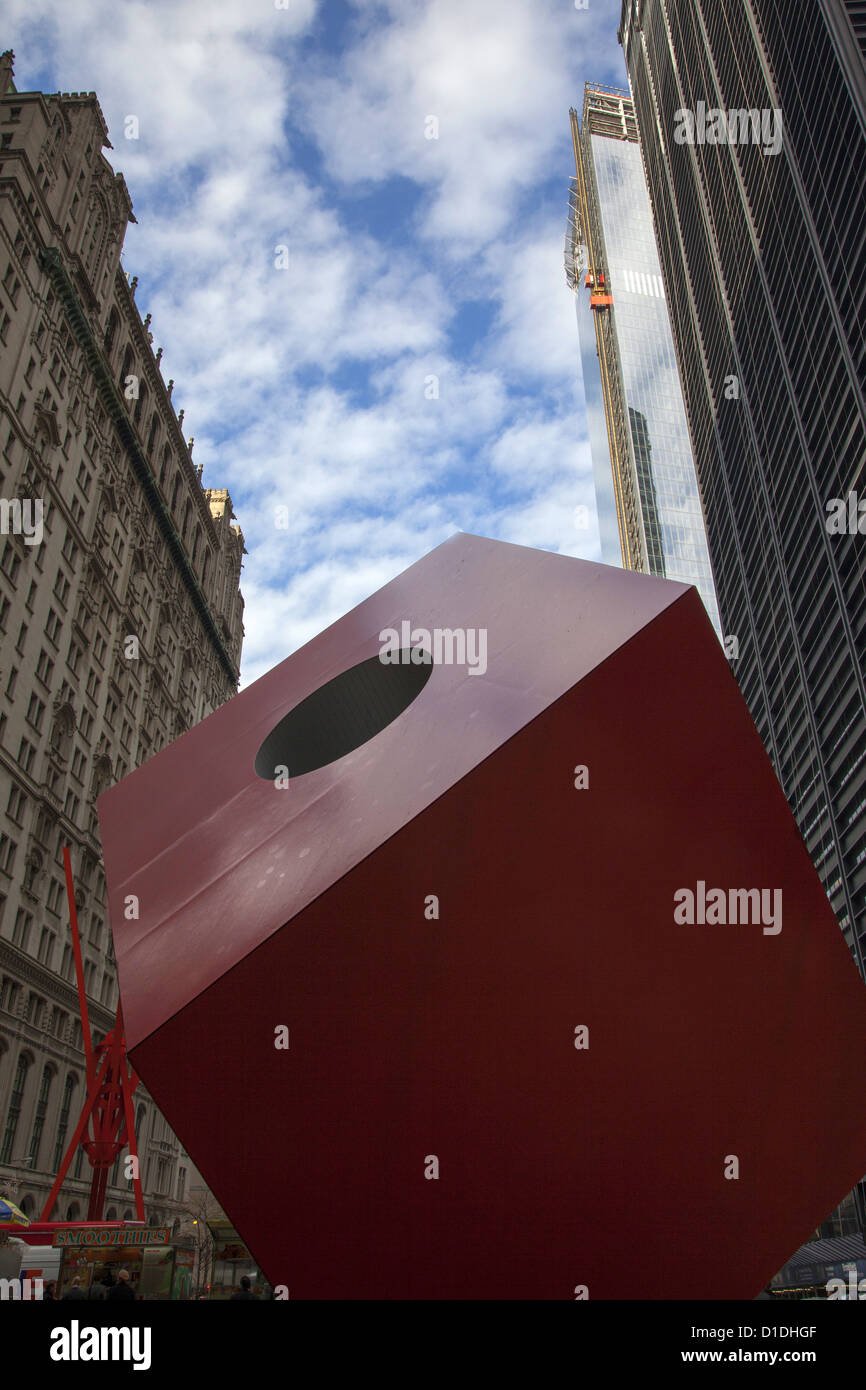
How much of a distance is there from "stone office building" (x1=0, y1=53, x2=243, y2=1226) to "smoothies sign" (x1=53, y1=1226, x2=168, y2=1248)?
19087mm

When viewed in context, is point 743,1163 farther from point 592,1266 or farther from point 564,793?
point 564,793

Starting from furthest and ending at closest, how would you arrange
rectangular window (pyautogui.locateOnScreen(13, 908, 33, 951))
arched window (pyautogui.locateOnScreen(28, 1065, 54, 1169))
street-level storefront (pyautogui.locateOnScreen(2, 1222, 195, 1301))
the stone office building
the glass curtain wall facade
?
1. the glass curtain wall facade
2. the stone office building
3. rectangular window (pyautogui.locateOnScreen(13, 908, 33, 951))
4. arched window (pyautogui.locateOnScreen(28, 1065, 54, 1169))
5. street-level storefront (pyautogui.locateOnScreen(2, 1222, 195, 1301))

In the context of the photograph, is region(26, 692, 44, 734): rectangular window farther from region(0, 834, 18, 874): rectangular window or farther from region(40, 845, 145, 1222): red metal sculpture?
region(40, 845, 145, 1222): red metal sculpture

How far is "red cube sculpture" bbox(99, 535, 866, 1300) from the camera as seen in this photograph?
5.36 meters

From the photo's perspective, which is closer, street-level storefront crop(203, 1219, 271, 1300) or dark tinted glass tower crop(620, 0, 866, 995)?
street-level storefront crop(203, 1219, 271, 1300)

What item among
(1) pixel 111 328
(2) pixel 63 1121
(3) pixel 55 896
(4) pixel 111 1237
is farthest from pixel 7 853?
(1) pixel 111 328

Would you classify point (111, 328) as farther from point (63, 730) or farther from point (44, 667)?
point (63, 730)

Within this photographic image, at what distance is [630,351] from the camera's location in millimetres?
109688

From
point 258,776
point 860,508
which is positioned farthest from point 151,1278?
point 860,508

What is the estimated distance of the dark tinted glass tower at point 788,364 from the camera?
42531mm

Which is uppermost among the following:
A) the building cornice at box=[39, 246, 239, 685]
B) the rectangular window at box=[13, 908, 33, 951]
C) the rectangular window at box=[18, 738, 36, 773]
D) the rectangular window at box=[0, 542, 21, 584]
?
the building cornice at box=[39, 246, 239, 685]

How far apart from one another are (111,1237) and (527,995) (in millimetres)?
8996

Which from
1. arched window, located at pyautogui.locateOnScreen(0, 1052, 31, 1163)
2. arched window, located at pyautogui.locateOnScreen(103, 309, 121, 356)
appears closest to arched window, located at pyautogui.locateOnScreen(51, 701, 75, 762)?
arched window, located at pyautogui.locateOnScreen(0, 1052, 31, 1163)

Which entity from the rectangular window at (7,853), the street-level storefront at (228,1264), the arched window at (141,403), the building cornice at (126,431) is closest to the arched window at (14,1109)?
the rectangular window at (7,853)
